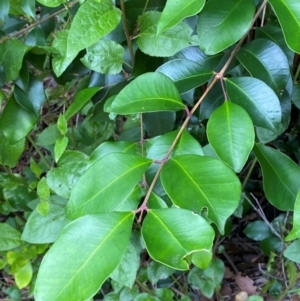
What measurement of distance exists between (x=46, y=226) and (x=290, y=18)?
0.67 meters

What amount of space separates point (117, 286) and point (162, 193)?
0.43 m

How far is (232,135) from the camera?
59cm

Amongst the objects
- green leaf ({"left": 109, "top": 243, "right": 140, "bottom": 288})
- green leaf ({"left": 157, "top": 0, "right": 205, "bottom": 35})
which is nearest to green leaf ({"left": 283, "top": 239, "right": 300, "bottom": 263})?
green leaf ({"left": 109, "top": 243, "right": 140, "bottom": 288})

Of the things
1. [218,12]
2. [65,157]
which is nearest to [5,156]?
[65,157]

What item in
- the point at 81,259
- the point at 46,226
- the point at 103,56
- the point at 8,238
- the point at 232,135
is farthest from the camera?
the point at 8,238

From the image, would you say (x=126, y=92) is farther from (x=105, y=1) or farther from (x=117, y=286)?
(x=117, y=286)

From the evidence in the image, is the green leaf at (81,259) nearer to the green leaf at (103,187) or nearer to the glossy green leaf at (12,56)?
the green leaf at (103,187)

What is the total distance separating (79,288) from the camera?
1.54 ft

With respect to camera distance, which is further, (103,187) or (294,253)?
(294,253)

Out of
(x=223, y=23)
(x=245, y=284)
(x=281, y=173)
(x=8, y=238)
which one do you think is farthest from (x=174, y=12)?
(x=245, y=284)

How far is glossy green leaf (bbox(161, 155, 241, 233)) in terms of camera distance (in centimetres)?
53

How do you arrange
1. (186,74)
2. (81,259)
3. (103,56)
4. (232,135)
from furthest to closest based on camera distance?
1. (103,56)
2. (186,74)
3. (232,135)
4. (81,259)

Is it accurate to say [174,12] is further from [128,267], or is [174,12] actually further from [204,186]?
[128,267]

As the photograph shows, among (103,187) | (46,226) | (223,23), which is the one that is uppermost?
(223,23)
